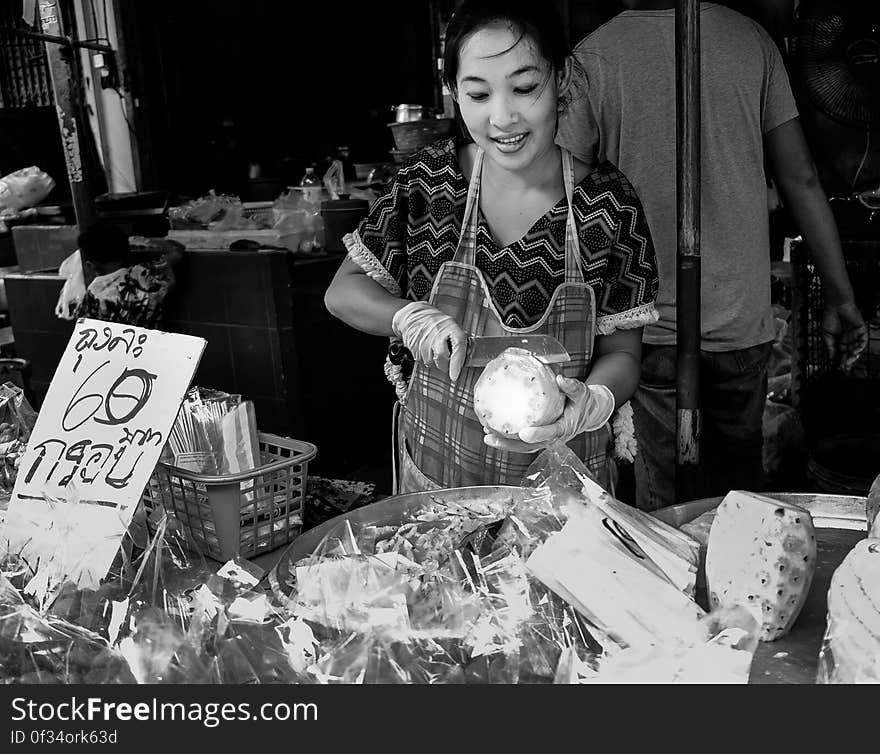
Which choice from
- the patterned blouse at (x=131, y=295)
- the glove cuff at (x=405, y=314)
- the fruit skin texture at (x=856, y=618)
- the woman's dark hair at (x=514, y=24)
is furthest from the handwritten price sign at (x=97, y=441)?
the patterned blouse at (x=131, y=295)

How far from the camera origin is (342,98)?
8.00 metres

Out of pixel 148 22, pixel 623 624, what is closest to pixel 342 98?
pixel 148 22

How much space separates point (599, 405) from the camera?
1357 millimetres

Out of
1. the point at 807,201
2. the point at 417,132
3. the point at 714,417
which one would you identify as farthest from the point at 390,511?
the point at 417,132

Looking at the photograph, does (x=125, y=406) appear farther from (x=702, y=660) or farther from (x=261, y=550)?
(x=702, y=660)

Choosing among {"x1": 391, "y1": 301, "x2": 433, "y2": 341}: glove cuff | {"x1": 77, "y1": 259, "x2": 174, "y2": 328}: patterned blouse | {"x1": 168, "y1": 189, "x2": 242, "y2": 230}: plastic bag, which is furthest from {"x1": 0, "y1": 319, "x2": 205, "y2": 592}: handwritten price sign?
{"x1": 168, "y1": 189, "x2": 242, "y2": 230}: plastic bag

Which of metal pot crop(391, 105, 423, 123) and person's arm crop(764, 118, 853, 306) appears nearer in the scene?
person's arm crop(764, 118, 853, 306)

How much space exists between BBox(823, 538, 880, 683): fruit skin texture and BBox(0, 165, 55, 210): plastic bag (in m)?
5.88

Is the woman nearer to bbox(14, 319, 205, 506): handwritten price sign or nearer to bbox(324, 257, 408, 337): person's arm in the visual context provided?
bbox(324, 257, 408, 337): person's arm

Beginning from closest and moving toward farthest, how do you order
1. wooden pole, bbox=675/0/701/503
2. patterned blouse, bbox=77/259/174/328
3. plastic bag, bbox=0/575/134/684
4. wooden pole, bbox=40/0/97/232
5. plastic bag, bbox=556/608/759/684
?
plastic bag, bbox=556/608/759/684
plastic bag, bbox=0/575/134/684
wooden pole, bbox=675/0/701/503
wooden pole, bbox=40/0/97/232
patterned blouse, bbox=77/259/174/328

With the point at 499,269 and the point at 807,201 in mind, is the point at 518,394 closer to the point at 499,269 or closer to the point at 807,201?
the point at 499,269

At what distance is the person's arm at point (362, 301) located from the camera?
5.24 ft

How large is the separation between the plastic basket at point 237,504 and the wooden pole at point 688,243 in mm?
672

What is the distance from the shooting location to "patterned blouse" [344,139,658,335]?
1604 mm
